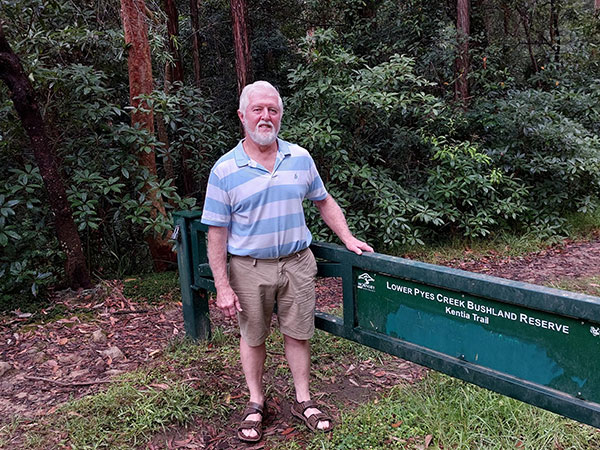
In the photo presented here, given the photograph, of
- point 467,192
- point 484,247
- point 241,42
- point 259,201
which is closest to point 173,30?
point 241,42

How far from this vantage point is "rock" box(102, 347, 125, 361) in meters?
4.06

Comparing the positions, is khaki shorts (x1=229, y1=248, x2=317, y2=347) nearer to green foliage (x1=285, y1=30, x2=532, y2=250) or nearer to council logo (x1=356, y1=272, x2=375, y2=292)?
council logo (x1=356, y1=272, x2=375, y2=292)

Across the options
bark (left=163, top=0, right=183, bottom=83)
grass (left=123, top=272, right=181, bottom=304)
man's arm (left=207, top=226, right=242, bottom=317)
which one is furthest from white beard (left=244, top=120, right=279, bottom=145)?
bark (left=163, top=0, right=183, bottom=83)

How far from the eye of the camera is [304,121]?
6477 millimetres

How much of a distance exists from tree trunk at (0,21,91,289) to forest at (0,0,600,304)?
2cm

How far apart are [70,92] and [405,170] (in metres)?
4.57

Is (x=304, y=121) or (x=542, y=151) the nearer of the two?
(x=304, y=121)

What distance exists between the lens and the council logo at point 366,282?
287cm

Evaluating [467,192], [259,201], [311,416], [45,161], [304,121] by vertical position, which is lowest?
[311,416]

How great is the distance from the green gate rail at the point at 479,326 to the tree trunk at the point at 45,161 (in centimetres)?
298

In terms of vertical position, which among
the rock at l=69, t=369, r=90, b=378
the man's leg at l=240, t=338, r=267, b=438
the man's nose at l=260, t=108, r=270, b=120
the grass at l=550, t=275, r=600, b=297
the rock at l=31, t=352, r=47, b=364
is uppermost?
the man's nose at l=260, t=108, r=270, b=120

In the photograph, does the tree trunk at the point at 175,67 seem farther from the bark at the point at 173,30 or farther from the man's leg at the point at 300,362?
the man's leg at the point at 300,362

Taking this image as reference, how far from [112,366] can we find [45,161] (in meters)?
2.10

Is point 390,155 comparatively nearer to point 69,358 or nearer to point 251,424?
point 69,358
